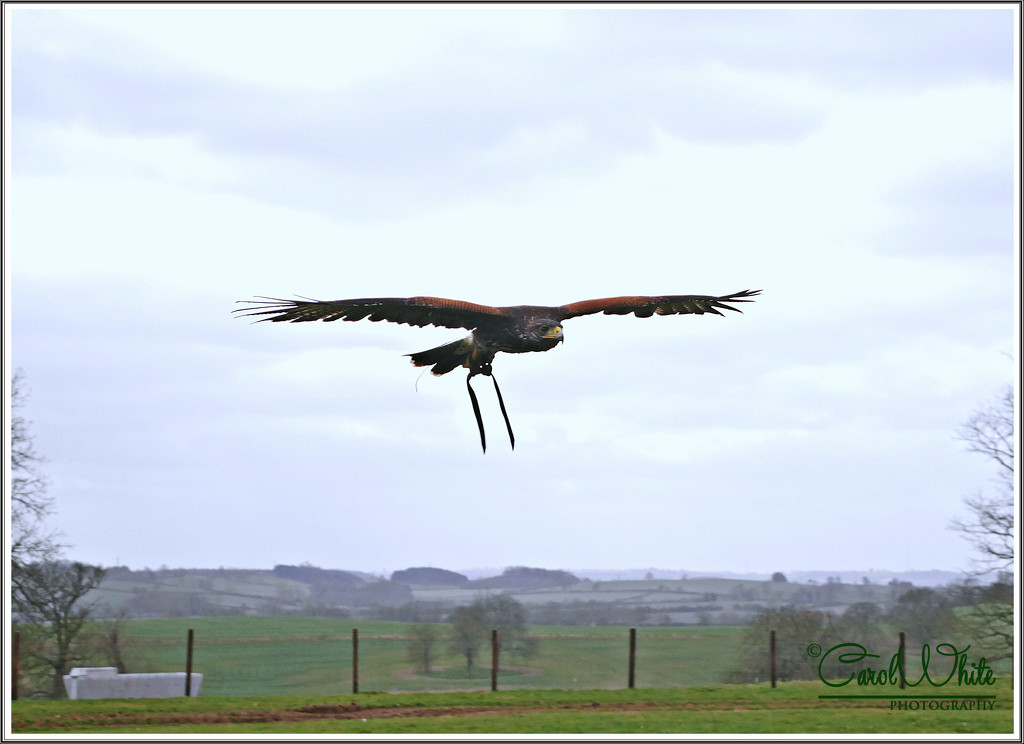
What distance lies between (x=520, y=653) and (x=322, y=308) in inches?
1583

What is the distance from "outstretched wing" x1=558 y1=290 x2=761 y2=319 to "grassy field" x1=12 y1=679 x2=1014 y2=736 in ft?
33.1

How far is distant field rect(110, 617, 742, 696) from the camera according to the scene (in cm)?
3491

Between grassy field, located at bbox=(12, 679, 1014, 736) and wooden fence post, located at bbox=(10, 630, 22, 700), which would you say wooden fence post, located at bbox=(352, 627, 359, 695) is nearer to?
grassy field, located at bbox=(12, 679, 1014, 736)

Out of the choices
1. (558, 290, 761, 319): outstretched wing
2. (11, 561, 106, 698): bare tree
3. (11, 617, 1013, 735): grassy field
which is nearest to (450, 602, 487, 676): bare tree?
(11, 617, 1013, 735): grassy field

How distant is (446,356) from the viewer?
7949 mm

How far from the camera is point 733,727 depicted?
1773 centimetres

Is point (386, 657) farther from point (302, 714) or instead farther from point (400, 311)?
point (400, 311)

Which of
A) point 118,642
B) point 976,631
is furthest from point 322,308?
point 976,631

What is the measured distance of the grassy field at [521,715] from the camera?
17.8 metres

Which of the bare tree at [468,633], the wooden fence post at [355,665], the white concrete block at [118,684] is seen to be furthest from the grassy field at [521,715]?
the bare tree at [468,633]

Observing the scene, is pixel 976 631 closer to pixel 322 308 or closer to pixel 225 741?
pixel 225 741

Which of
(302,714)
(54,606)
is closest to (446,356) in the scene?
(302,714)

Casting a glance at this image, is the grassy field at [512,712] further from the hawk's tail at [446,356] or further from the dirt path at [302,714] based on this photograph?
the hawk's tail at [446,356]

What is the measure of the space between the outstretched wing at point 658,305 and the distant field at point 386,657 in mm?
23320
